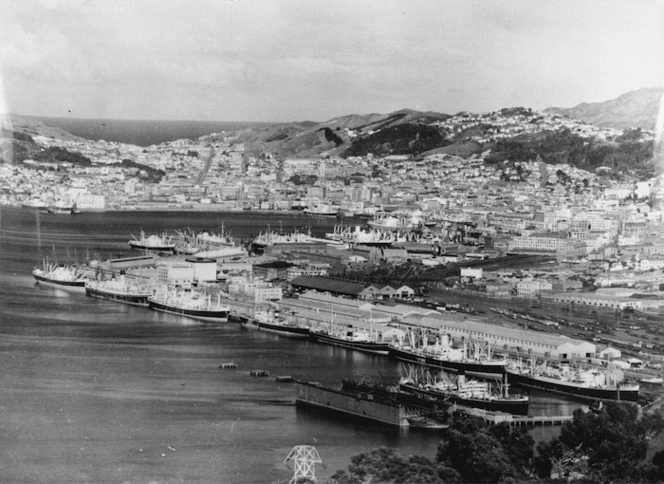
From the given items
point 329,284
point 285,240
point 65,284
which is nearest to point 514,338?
point 329,284

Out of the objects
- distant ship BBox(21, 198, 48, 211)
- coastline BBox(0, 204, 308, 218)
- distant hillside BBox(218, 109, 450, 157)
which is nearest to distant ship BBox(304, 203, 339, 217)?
coastline BBox(0, 204, 308, 218)

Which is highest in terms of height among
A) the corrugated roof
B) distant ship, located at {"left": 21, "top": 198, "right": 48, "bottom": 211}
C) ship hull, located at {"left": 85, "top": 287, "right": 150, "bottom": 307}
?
distant ship, located at {"left": 21, "top": 198, "right": 48, "bottom": 211}

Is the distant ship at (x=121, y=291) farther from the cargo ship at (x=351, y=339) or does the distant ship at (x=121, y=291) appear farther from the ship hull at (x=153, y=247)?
the ship hull at (x=153, y=247)

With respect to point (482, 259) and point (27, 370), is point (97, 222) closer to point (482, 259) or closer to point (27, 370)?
point (482, 259)

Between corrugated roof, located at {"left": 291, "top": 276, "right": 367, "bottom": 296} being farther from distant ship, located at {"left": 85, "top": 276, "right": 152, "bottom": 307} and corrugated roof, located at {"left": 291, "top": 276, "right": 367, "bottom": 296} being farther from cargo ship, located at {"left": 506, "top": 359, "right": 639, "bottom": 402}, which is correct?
cargo ship, located at {"left": 506, "top": 359, "right": 639, "bottom": 402}

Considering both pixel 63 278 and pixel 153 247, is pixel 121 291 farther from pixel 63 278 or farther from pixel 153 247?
pixel 153 247

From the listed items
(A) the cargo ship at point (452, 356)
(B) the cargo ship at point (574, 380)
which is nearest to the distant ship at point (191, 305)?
(A) the cargo ship at point (452, 356)
